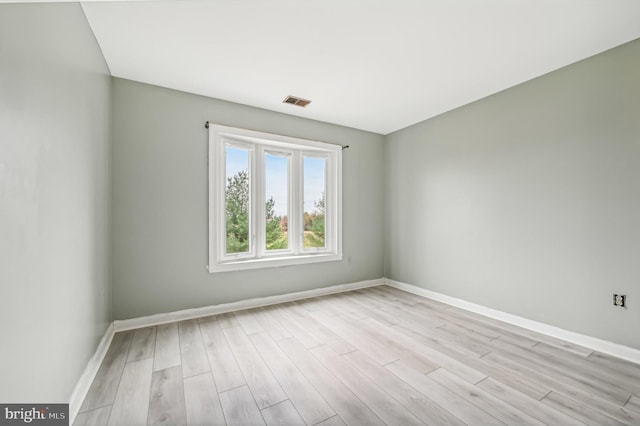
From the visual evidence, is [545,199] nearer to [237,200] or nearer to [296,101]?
[296,101]

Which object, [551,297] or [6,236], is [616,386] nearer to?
[551,297]

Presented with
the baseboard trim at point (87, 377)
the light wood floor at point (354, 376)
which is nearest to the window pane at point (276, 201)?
the light wood floor at point (354, 376)

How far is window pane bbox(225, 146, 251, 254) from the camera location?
329 centimetres

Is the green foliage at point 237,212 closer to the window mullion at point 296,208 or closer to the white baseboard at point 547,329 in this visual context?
the window mullion at point 296,208

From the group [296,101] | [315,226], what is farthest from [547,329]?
[296,101]

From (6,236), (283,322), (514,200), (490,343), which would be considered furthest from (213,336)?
(514,200)

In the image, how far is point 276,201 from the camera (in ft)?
12.1

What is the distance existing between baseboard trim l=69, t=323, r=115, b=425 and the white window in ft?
3.60

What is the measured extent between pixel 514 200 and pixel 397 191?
1.68 m

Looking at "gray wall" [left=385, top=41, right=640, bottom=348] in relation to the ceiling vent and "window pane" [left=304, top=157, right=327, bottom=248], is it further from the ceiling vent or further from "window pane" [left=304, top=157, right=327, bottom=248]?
the ceiling vent

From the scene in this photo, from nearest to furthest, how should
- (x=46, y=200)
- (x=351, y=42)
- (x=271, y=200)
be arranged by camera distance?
1. (x=46, y=200)
2. (x=351, y=42)
3. (x=271, y=200)

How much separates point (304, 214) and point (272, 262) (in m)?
0.86

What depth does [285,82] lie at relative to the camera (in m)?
2.76

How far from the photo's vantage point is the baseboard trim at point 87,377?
150 centimetres
